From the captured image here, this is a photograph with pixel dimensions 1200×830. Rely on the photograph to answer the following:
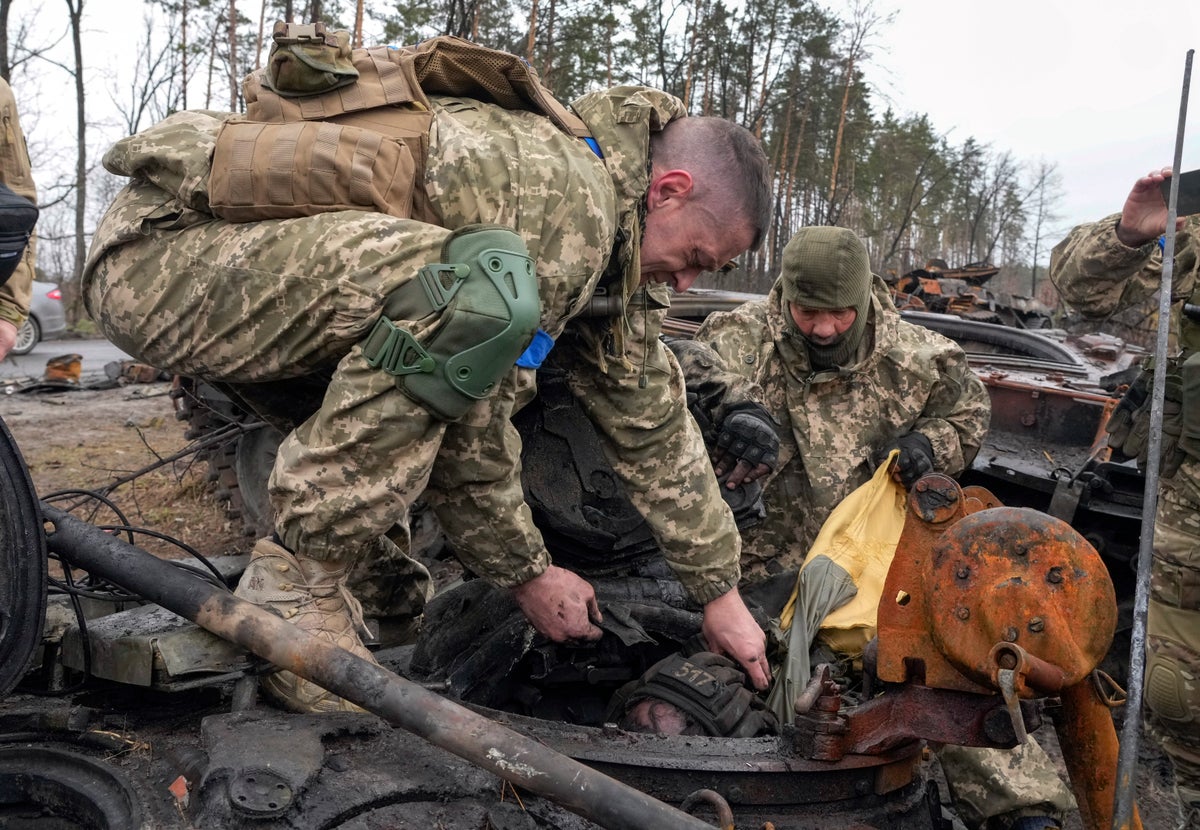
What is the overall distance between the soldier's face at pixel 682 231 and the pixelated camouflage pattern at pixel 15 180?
80.1 inches

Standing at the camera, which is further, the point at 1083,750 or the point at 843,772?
the point at 843,772

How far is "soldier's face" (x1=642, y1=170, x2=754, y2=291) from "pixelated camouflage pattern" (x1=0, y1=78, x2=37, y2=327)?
2.03 m

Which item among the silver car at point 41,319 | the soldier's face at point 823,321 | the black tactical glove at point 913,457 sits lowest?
the silver car at point 41,319

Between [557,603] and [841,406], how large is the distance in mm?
2379

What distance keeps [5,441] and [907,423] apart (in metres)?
3.52

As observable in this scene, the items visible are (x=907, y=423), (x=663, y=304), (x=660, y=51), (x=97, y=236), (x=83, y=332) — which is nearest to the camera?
(x=97, y=236)

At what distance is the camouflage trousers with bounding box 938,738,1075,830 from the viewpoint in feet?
9.10

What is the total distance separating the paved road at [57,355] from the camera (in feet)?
42.5

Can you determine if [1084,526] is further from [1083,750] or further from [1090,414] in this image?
[1083,750]

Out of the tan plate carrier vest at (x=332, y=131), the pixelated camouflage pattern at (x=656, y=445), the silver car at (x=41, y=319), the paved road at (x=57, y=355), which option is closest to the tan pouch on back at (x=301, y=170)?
the tan plate carrier vest at (x=332, y=131)

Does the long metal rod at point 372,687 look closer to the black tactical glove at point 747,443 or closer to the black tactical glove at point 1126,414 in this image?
the black tactical glove at point 747,443

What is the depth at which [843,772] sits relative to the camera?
7.52 feet

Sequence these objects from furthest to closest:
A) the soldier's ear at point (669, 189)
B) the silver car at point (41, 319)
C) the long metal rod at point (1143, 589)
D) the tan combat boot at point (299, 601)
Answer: the silver car at point (41, 319) < the soldier's ear at point (669, 189) < the tan combat boot at point (299, 601) < the long metal rod at point (1143, 589)

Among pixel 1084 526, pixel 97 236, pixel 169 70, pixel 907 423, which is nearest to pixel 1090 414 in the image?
pixel 1084 526
